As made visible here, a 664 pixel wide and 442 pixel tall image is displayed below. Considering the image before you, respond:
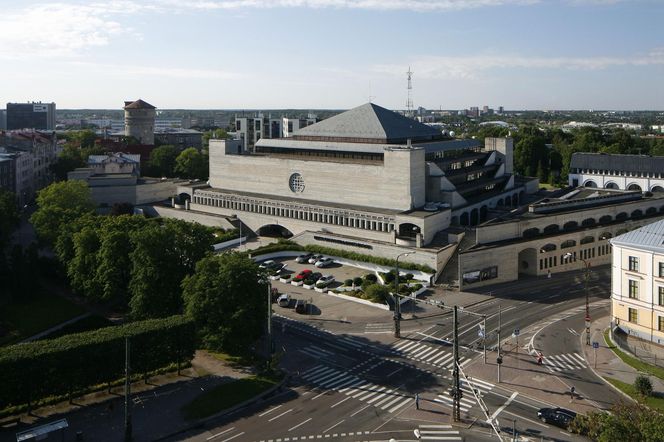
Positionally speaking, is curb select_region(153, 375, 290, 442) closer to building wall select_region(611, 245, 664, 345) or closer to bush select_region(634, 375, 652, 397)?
bush select_region(634, 375, 652, 397)

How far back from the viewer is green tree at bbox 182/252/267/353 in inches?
2175

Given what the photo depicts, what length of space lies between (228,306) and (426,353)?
19.2 meters

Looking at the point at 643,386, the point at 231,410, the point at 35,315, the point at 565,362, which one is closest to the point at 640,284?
the point at 565,362

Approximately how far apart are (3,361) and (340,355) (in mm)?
28257

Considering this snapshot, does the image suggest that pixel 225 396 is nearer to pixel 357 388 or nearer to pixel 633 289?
pixel 357 388

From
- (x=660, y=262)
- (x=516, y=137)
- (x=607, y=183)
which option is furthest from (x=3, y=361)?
(x=516, y=137)

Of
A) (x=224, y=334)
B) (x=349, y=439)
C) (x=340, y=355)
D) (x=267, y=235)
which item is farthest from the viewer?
(x=267, y=235)

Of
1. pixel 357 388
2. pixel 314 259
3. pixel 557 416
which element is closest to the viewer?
pixel 557 416

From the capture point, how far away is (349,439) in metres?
44.1

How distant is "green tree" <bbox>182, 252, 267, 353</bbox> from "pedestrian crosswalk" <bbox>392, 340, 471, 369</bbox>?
1396cm

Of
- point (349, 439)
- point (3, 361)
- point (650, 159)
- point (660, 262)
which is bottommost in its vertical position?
point (349, 439)

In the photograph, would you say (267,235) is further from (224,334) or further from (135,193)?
(224,334)

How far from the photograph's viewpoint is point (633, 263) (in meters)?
62.8

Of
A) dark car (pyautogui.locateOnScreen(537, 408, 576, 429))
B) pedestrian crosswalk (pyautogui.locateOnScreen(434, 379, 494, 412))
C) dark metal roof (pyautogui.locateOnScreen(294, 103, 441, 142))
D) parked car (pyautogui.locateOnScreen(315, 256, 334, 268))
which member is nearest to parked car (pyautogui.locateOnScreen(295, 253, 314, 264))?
parked car (pyautogui.locateOnScreen(315, 256, 334, 268))
